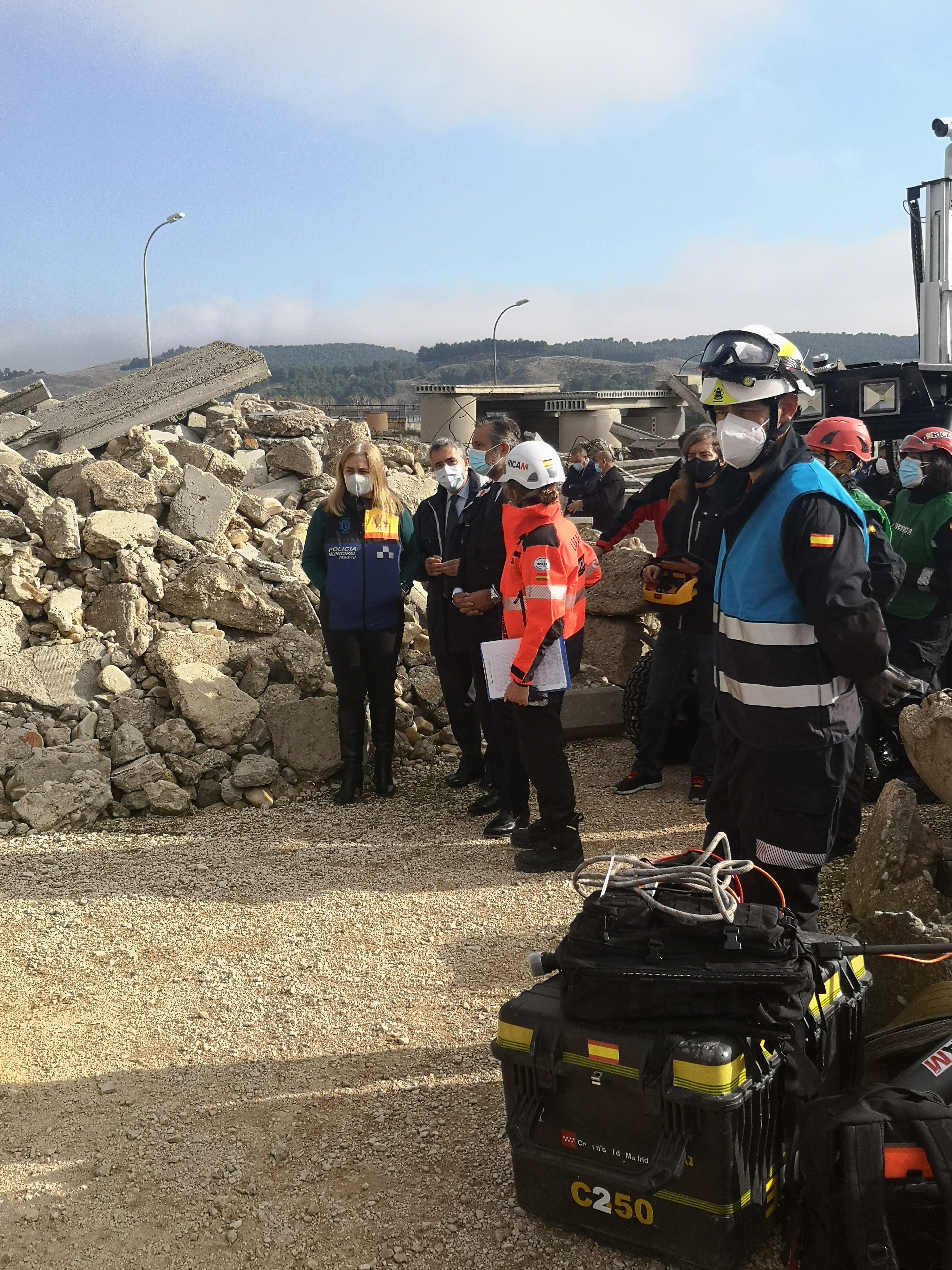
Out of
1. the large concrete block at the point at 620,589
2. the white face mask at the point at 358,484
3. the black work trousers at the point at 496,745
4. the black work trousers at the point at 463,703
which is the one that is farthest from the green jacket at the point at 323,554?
the large concrete block at the point at 620,589

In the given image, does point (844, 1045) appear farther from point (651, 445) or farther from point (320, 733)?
point (651, 445)

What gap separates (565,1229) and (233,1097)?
4.41 feet

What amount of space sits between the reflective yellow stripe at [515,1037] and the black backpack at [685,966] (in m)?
0.13

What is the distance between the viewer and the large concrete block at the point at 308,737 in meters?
7.24

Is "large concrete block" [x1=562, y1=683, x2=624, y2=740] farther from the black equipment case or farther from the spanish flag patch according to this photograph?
the spanish flag patch

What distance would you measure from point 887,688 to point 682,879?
942mm

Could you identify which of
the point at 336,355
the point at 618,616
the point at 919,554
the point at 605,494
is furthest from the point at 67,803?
the point at 336,355

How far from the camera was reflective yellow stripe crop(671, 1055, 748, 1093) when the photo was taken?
8.48 feet

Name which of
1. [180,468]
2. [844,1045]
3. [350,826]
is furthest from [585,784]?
[180,468]

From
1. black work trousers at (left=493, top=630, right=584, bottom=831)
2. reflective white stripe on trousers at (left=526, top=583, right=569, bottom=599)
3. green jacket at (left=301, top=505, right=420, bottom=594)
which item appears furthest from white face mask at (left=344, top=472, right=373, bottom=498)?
reflective white stripe on trousers at (left=526, top=583, right=569, bottom=599)

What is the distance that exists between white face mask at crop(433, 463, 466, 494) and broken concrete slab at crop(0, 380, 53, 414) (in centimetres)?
962

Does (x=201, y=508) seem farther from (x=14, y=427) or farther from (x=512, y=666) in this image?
(x=512, y=666)

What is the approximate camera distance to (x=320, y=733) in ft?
23.9

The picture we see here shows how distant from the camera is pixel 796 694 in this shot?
3348 millimetres
